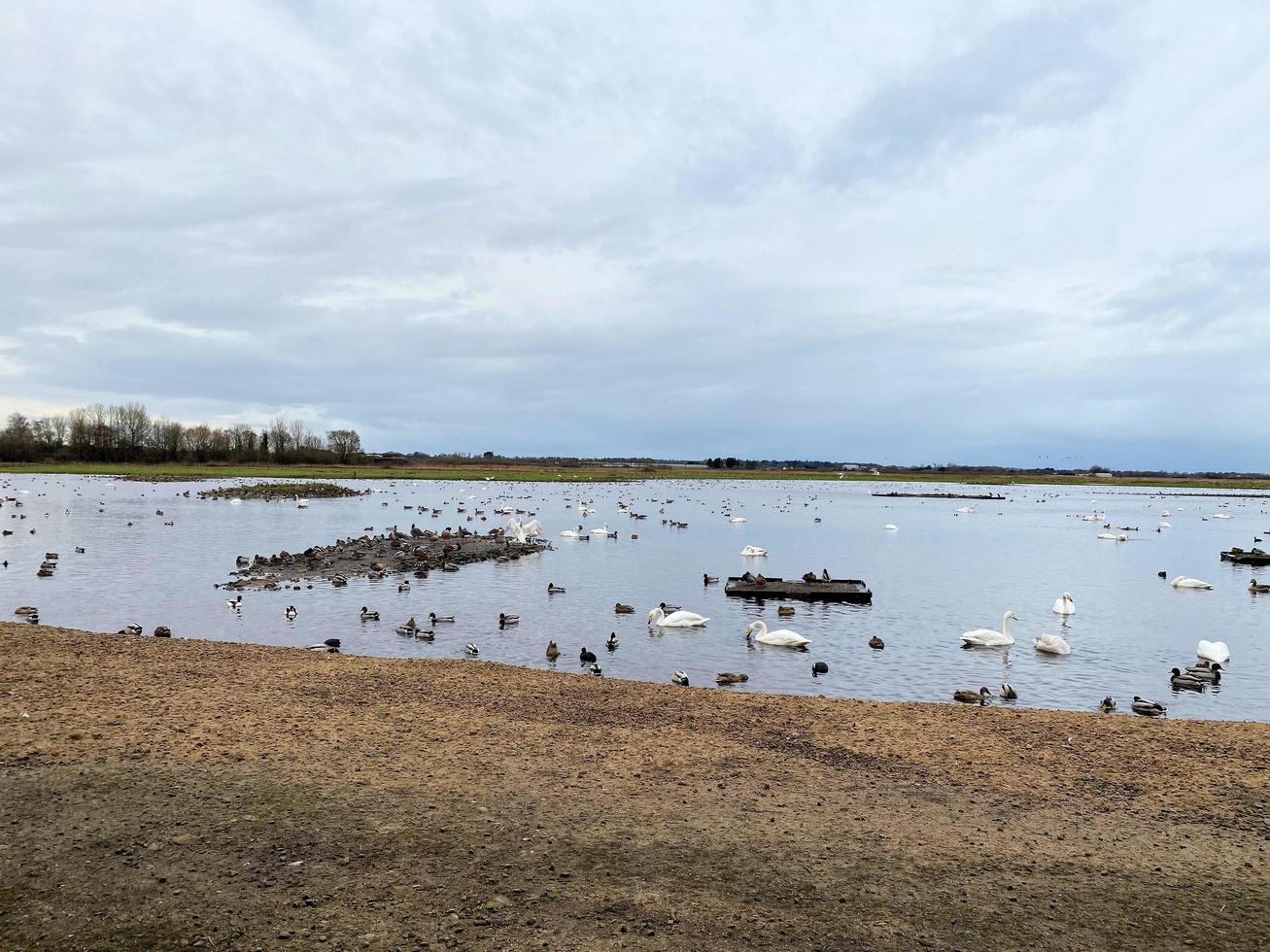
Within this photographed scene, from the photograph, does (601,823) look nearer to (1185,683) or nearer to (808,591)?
(1185,683)

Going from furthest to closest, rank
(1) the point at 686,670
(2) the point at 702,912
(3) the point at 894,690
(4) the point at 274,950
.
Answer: (1) the point at 686,670
(3) the point at 894,690
(2) the point at 702,912
(4) the point at 274,950

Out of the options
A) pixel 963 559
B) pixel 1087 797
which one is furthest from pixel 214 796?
pixel 963 559

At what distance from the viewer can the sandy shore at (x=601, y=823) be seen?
5.98 m

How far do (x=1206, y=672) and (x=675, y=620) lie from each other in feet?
38.4

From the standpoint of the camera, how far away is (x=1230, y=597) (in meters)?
30.7

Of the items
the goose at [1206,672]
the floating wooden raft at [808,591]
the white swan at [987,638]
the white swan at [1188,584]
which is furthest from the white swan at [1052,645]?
the white swan at [1188,584]

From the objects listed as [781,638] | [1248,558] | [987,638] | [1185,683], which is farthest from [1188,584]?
[781,638]

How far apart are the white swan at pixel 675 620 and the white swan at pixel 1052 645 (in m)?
8.29

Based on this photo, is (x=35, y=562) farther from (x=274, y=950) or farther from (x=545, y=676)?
(x=274, y=950)

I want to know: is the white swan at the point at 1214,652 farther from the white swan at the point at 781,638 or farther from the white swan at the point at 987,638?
the white swan at the point at 781,638

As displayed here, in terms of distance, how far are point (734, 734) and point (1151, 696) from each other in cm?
1002

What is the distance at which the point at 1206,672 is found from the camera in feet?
57.9

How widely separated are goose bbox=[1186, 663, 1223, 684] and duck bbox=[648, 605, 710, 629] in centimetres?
1095

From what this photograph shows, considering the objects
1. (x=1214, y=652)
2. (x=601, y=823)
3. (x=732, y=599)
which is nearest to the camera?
(x=601, y=823)
